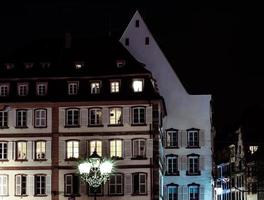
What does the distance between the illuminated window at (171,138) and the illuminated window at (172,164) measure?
1.38m

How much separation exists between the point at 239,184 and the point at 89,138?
6830 centimetres

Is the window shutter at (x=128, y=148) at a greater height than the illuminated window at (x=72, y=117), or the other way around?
the illuminated window at (x=72, y=117)

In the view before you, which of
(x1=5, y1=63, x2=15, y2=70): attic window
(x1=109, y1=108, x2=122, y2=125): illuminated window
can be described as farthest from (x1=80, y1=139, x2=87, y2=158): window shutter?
(x1=5, y1=63, x2=15, y2=70): attic window

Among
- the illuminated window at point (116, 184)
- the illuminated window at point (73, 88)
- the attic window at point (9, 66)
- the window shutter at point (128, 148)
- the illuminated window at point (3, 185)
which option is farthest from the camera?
the attic window at point (9, 66)

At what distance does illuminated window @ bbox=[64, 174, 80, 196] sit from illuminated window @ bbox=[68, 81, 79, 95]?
344 inches

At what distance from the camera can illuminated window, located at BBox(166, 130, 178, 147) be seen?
96.6 metres

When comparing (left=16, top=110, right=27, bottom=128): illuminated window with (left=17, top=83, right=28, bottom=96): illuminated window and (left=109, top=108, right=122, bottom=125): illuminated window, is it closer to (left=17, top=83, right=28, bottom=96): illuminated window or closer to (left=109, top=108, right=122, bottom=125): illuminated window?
(left=17, top=83, right=28, bottom=96): illuminated window

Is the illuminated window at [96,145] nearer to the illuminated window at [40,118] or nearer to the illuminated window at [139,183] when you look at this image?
the illuminated window at [139,183]

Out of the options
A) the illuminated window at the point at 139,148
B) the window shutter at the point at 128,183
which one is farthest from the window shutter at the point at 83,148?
the illuminated window at the point at 139,148

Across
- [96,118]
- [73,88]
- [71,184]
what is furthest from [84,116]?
[71,184]

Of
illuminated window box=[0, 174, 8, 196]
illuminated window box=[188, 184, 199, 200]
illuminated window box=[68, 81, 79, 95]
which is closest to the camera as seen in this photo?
illuminated window box=[0, 174, 8, 196]

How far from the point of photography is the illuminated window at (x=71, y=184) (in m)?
87.0

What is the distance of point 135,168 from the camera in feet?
Answer: 285

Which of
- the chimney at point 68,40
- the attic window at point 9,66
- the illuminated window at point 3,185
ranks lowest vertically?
the illuminated window at point 3,185
